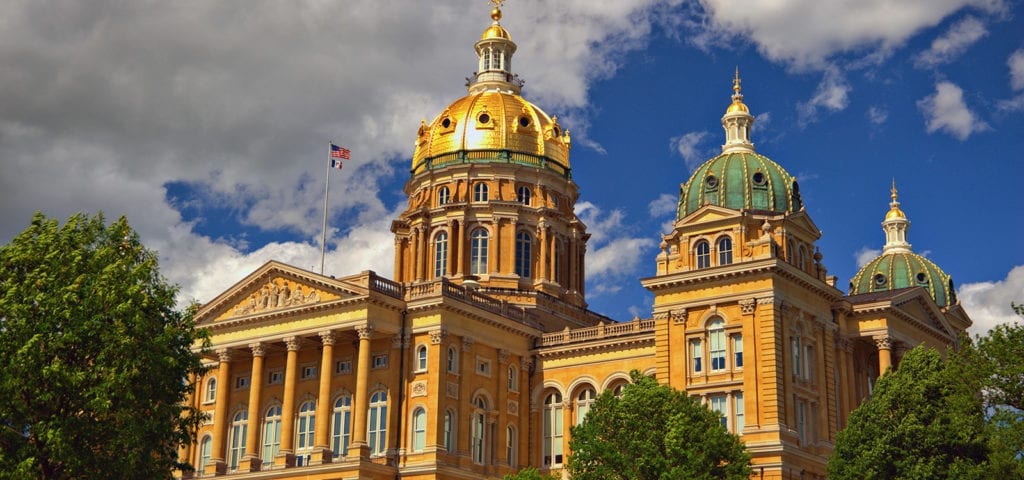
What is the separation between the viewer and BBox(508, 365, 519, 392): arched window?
69444mm

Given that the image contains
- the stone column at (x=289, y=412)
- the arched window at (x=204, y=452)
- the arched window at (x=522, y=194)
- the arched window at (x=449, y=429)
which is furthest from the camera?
the arched window at (x=522, y=194)

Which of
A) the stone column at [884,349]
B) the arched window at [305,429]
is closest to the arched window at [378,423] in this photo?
the arched window at [305,429]

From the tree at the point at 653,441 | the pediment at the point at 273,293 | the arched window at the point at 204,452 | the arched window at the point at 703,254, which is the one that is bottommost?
the tree at the point at 653,441

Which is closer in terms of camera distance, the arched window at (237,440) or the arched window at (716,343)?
the arched window at (716,343)

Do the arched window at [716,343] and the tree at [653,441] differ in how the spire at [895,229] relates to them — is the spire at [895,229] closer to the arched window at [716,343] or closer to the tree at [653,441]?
the arched window at [716,343]

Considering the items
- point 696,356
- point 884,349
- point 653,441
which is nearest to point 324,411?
point 696,356

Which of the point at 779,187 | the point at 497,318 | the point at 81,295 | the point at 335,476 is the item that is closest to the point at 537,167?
the point at 497,318

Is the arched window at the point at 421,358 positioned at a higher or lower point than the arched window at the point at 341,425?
higher

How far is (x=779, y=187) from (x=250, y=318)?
92.8 ft

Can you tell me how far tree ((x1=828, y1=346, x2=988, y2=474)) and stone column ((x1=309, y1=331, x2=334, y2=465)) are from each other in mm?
25029

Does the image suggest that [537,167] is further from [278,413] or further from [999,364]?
[999,364]

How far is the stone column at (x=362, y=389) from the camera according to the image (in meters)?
62.4

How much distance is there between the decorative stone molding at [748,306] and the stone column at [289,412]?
22964 millimetres

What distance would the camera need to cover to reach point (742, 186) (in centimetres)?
6306
